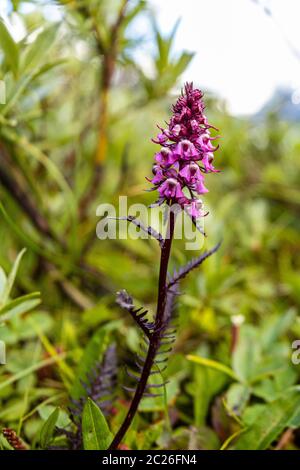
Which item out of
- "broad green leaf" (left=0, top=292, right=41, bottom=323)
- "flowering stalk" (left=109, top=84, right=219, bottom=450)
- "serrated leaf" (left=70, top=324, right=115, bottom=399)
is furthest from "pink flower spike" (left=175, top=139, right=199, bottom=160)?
"serrated leaf" (left=70, top=324, right=115, bottom=399)

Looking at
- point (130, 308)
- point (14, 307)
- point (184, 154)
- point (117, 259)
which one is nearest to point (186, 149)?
point (184, 154)

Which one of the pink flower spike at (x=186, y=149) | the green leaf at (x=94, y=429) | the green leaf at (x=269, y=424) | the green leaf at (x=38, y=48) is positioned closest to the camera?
the pink flower spike at (x=186, y=149)

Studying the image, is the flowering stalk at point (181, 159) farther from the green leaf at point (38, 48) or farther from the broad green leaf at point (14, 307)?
the green leaf at point (38, 48)

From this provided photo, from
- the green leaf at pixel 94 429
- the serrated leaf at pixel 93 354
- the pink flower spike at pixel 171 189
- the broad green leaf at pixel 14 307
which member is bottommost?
the green leaf at pixel 94 429

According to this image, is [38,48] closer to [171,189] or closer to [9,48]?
[9,48]

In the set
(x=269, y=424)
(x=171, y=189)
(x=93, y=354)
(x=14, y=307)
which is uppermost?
(x=171, y=189)

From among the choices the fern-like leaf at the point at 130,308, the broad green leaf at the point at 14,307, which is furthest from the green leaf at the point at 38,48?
the fern-like leaf at the point at 130,308

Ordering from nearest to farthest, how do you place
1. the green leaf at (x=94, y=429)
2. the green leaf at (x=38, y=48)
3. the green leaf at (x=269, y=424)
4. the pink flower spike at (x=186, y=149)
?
the pink flower spike at (x=186, y=149) → the green leaf at (x=94, y=429) → the green leaf at (x=269, y=424) → the green leaf at (x=38, y=48)
